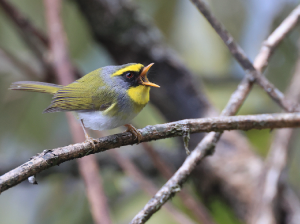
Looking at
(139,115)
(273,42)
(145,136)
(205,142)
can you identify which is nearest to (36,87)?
(145,136)

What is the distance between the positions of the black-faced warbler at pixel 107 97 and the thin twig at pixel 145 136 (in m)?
0.30

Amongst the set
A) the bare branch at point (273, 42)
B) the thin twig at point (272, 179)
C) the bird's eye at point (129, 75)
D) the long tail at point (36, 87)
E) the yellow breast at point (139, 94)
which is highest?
the long tail at point (36, 87)

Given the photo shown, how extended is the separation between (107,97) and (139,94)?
216 mm

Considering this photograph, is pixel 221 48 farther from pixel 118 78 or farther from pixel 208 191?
pixel 118 78

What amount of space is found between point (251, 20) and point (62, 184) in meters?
3.66

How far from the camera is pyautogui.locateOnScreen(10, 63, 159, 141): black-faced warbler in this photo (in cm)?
175

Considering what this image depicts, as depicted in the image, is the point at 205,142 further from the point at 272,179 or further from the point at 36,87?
the point at 36,87

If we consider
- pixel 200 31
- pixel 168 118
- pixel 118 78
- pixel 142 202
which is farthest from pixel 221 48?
pixel 118 78

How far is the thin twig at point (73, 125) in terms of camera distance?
1.99 meters

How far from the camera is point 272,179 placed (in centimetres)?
225

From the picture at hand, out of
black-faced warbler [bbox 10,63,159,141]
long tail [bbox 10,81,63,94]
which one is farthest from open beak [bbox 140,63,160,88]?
long tail [bbox 10,81,63,94]

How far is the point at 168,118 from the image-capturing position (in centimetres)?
354

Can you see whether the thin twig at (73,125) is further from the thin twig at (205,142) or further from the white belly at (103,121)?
the thin twig at (205,142)

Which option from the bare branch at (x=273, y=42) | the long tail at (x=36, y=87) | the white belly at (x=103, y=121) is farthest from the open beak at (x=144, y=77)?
the bare branch at (x=273, y=42)
